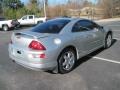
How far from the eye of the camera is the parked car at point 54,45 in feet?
19.3

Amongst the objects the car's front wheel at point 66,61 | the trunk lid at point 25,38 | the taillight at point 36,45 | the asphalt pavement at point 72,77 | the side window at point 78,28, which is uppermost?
the side window at point 78,28

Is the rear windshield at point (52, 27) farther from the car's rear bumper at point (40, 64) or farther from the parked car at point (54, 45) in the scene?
the car's rear bumper at point (40, 64)

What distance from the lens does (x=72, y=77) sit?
20.0 feet

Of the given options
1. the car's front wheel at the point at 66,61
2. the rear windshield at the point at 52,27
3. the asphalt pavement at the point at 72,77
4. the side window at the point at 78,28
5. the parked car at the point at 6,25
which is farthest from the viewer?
the parked car at the point at 6,25

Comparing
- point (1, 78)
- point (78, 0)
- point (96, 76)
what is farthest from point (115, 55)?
point (78, 0)

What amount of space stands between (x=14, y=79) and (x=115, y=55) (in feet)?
13.0

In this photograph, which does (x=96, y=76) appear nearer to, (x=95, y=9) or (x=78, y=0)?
(x=95, y=9)

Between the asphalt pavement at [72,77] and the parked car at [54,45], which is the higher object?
the parked car at [54,45]

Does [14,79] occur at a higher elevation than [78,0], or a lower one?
lower

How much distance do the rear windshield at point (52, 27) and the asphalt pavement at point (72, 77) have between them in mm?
1245

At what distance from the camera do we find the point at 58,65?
20.2ft

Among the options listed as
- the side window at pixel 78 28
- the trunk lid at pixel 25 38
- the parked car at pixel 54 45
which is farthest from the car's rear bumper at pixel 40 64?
the side window at pixel 78 28

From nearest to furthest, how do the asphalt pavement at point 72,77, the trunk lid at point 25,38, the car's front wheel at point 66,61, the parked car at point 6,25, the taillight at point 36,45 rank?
1. the asphalt pavement at point 72,77
2. the taillight at point 36,45
3. the trunk lid at point 25,38
4. the car's front wheel at point 66,61
5. the parked car at point 6,25

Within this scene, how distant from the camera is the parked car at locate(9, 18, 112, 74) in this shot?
5.88 meters
